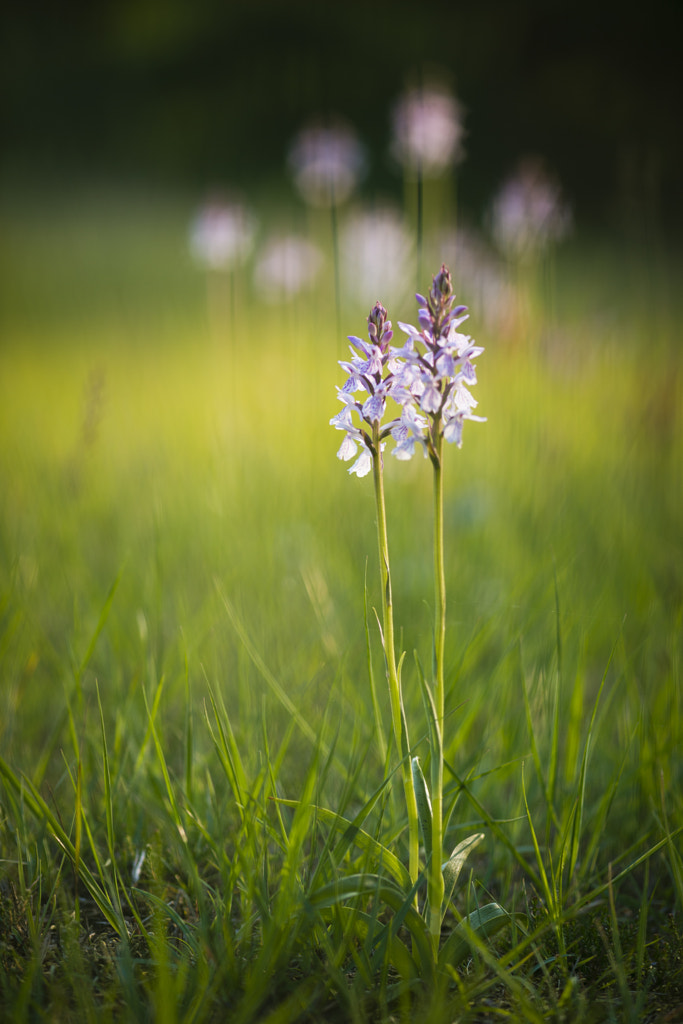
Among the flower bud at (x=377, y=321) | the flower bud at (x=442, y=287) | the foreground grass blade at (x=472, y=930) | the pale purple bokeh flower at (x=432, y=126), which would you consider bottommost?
the foreground grass blade at (x=472, y=930)

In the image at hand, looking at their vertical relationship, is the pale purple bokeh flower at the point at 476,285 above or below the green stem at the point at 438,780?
above

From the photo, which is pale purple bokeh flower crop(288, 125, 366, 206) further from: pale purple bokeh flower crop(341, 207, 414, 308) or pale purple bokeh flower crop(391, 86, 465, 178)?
pale purple bokeh flower crop(391, 86, 465, 178)

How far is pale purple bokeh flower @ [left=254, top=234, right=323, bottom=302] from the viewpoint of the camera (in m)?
2.02

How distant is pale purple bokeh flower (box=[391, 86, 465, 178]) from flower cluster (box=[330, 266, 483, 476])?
54.2 inches

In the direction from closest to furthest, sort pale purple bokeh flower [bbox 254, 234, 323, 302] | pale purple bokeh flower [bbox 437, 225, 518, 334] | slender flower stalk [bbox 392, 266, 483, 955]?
slender flower stalk [bbox 392, 266, 483, 955] → pale purple bokeh flower [bbox 437, 225, 518, 334] → pale purple bokeh flower [bbox 254, 234, 323, 302]

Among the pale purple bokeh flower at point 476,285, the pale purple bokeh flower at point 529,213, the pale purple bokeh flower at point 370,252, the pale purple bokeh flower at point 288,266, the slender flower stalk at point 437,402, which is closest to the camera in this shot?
the slender flower stalk at point 437,402

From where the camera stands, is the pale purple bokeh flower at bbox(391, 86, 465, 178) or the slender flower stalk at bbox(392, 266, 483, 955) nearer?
the slender flower stalk at bbox(392, 266, 483, 955)

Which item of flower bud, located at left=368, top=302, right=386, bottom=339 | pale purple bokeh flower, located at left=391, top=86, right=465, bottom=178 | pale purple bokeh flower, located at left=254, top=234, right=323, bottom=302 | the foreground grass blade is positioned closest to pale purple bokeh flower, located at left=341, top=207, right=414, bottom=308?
pale purple bokeh flower, located at left=254, top=234, right=323, bottom=302

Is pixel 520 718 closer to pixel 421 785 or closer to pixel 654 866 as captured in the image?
pixel 654 866

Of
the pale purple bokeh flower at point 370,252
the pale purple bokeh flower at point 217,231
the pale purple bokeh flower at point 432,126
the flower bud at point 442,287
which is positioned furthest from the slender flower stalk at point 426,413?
the pale purple bokeh flower at point 217,231

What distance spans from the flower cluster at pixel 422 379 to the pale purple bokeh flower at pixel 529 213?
112 cm

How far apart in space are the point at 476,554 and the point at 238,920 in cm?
78

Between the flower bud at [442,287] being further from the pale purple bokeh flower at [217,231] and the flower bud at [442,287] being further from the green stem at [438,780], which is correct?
the pale purple bokeh flower at [217,231]

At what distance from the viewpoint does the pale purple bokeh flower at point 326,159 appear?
221cm
